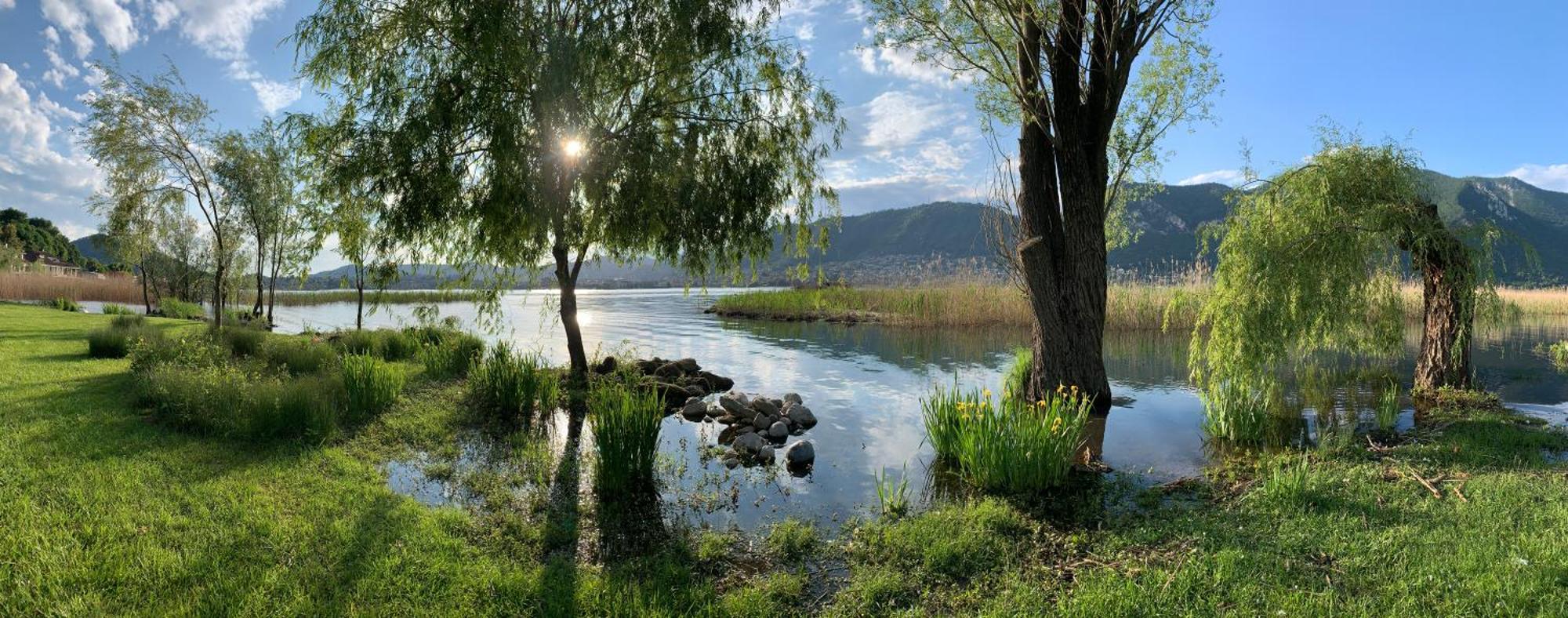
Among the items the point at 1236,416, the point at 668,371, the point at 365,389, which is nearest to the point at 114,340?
the point at 365,389

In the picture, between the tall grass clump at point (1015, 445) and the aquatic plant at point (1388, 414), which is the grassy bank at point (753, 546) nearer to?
the tall grass clump at point (1015, 445)

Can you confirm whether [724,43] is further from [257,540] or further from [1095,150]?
[257,540]

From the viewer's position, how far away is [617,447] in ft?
19.7

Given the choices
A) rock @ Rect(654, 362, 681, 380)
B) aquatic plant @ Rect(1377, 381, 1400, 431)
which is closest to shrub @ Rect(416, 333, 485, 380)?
rock @ Rect(654, 362, 681, 380)

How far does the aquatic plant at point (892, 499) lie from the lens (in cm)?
559

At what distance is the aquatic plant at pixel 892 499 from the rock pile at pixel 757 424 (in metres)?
1.08

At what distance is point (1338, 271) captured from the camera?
8.91 metres

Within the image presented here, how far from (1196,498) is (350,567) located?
6.43 metres

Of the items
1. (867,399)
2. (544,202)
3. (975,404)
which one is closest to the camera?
(975,404)

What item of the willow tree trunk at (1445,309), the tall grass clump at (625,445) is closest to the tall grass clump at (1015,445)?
the tall grass clump at (625,445)

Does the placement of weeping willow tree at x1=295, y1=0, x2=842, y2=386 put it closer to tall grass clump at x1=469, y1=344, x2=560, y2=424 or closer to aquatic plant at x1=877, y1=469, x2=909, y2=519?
tall grass clump at x1=469, y1=344, x2=560, y2=424

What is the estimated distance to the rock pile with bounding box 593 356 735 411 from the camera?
11.3 meters

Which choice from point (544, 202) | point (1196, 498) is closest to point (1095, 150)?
point (1196, 498)

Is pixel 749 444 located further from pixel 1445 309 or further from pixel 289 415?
pixel 1445 309
